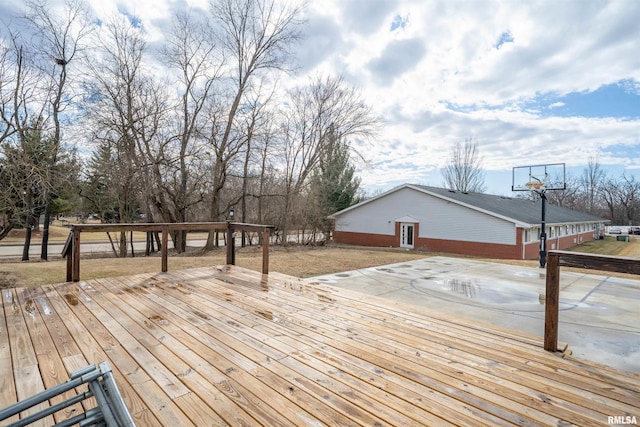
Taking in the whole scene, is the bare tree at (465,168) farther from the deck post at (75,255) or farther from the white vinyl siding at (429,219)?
the deck post at (75,255)

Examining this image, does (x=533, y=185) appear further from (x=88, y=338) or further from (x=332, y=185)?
(x=88, y=338)

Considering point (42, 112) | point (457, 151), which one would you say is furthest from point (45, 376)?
point (457, 151)

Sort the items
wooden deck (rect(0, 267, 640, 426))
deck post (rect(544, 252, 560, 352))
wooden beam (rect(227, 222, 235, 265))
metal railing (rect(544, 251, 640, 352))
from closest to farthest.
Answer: wooden deck (rect(0, 267, 640, 426)) < metal railing (rect(544, 251, 640, 352)) < deck post (rect(544, 252, 560, 352)) < wooden beam (rect(227, 222, 235, 265))

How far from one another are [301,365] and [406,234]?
18339 millimetres

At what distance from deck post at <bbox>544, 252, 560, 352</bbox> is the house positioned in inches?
601

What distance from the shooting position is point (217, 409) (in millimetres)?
1871

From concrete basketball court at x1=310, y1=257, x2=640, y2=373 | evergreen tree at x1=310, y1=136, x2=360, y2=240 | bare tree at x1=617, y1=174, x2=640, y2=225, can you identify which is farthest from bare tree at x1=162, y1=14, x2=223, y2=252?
bare tree at x1=617, y1=174, x2=640, y2=225

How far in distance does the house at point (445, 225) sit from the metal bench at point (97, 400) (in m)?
18.1

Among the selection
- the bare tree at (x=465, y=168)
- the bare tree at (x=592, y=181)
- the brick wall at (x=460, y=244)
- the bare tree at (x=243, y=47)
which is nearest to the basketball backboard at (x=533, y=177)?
the brick wall at (x=460, y=244)

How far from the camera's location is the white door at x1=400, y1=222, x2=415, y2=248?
19.7 meters

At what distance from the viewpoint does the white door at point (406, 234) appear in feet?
64.7

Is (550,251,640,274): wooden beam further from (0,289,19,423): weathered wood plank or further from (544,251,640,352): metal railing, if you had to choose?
(0,289,19,423): weathered wood plank

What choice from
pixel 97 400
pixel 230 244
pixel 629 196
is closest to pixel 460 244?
pixel 230 244

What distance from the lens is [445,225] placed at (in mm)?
18234
